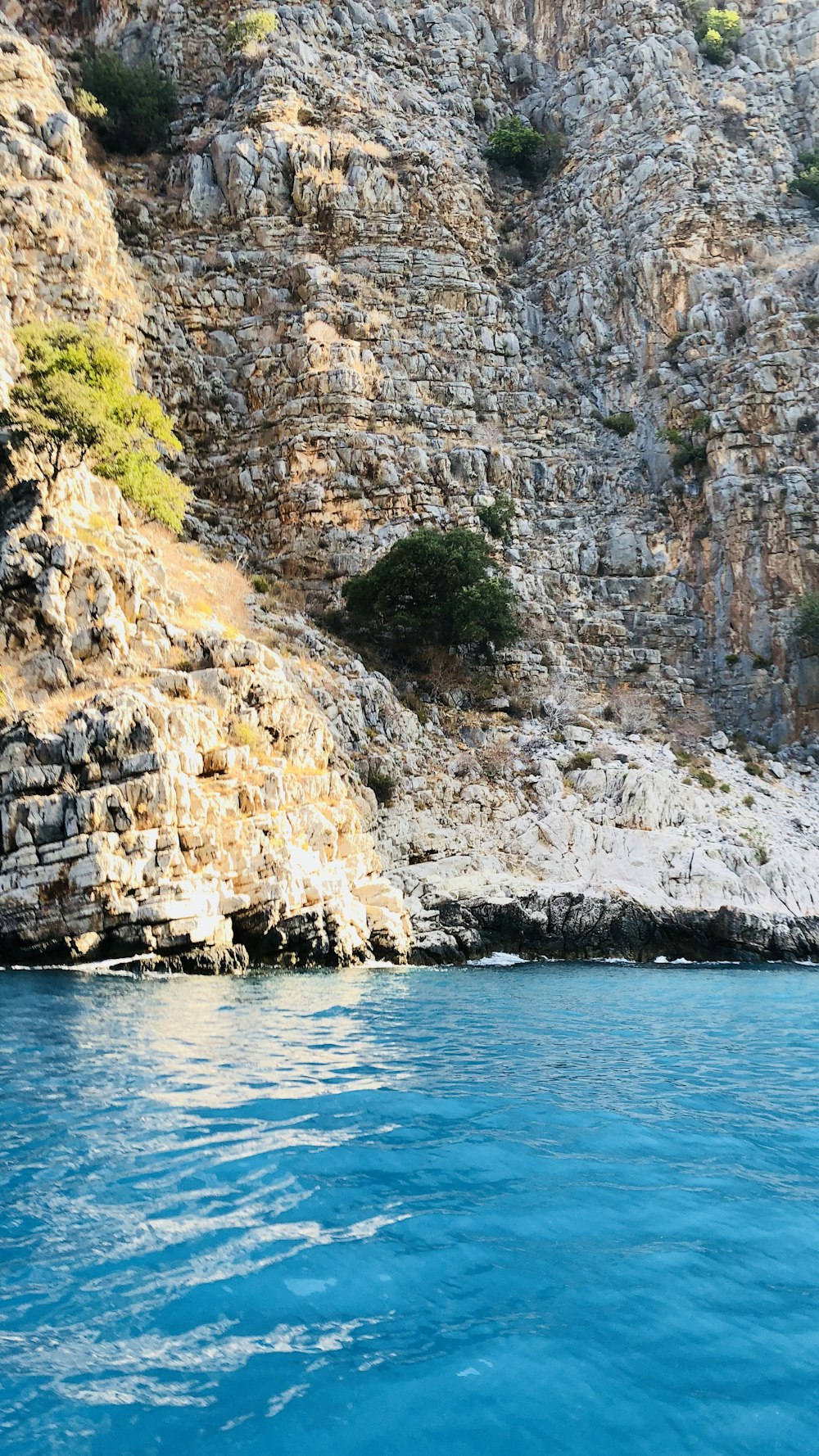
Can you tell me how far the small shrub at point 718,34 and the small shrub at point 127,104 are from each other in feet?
104

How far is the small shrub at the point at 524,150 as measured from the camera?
5519 centimetres

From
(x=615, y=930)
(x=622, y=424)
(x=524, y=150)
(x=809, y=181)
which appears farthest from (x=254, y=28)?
(x=615, y=930)

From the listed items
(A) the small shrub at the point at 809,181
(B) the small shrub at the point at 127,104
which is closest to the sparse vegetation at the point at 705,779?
(A) the small shrub at the point at 809,181

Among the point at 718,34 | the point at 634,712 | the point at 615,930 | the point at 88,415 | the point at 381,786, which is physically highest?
the point at 718,34

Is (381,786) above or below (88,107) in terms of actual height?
below

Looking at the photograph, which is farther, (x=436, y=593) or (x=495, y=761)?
(x=436, y=593)

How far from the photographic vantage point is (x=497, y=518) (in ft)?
137

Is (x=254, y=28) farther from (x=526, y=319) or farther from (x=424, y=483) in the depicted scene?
(x=424, y=483)

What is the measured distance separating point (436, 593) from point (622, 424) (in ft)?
59.1

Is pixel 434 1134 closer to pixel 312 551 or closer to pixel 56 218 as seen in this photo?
pixel 312 551

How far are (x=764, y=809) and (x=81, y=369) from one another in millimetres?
27623

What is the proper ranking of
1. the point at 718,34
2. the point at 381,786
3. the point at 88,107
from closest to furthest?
1. the point at 381,786
2. the point at 88,107
3. the point at 718,34

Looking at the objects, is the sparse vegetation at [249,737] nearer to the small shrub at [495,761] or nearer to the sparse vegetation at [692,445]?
the small shrub at [495,761]

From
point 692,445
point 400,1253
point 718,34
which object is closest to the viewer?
point 400,1253
